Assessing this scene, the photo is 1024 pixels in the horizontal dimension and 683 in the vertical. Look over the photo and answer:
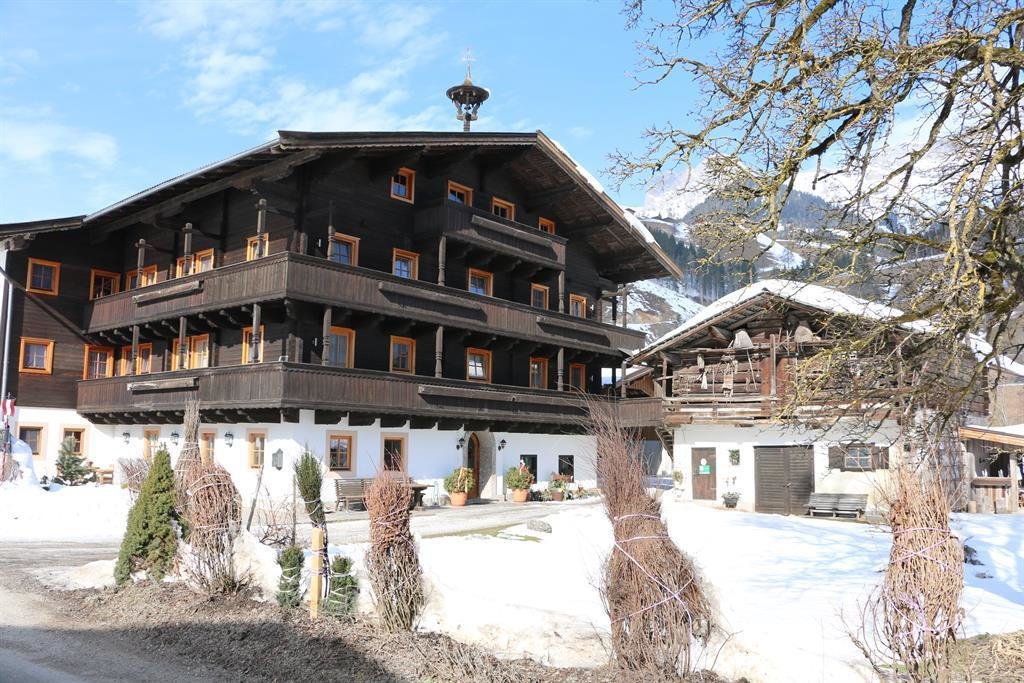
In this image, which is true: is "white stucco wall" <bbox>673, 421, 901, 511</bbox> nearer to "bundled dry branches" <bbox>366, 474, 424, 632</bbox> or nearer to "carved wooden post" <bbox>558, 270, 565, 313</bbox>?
"carved wooden post" <bbox>558, 270, 565, 313</bbox>

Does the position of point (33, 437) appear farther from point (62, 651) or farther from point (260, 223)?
point (62, 651)

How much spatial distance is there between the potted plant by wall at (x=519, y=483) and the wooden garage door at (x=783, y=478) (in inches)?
301

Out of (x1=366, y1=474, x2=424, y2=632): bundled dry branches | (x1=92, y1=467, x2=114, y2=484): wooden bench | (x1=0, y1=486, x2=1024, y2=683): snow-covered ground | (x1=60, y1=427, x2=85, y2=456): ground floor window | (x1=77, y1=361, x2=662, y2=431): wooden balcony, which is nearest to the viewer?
(x1=0, y1=486, x2=1024, y2=683): snow-covered ground

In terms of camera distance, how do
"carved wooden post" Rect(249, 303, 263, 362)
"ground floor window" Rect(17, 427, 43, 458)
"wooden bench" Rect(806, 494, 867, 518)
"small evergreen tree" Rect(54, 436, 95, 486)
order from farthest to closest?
"ground floor window" Rect(17, 427, 43, 458) < "small evergreen tree" Rect(54, 436, 95, 486) < "wooden bench" Rect(806, 494, 867, 518) < "carved wooden post" Rect(249, 303, 263, 362)

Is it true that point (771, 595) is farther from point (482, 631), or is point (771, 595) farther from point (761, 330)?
point (761, 330)

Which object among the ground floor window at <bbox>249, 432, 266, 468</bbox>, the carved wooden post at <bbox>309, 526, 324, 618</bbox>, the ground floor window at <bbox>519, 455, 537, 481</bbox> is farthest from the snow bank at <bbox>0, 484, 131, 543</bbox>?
the ground floor window at <bbox>519, 455, 537, 481</bbox>

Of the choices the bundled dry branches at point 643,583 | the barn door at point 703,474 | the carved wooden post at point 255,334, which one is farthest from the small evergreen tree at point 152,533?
the barn door at point 703,474

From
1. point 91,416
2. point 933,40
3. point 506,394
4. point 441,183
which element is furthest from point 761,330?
point 91,416

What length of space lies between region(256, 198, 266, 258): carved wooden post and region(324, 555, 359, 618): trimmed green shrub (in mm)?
17194

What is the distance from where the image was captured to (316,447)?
2541 cm

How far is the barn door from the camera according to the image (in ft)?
96.8

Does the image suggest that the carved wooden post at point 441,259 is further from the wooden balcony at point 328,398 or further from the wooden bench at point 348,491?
the wooden bench at point 348,491

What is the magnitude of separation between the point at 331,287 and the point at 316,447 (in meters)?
4.58

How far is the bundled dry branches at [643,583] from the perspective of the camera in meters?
7.10
